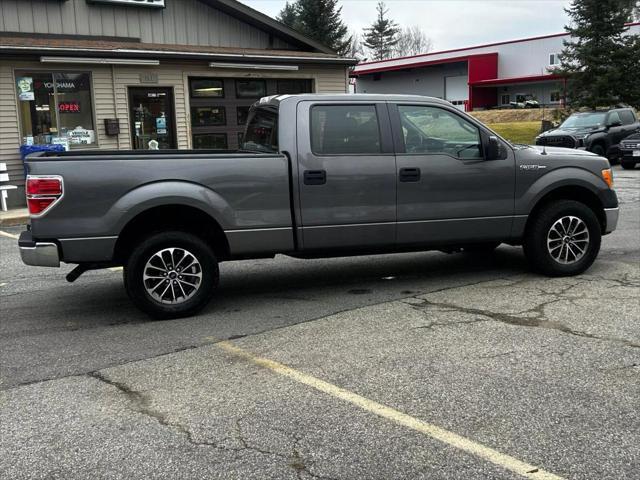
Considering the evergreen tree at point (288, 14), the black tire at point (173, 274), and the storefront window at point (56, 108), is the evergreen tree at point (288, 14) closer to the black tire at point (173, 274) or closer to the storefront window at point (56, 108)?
the storefront window at point (56, 108)

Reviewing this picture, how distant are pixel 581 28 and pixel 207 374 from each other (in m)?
34.7

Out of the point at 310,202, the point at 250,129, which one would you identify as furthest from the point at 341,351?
the point at 250,129

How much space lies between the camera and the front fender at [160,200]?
5.42 metres

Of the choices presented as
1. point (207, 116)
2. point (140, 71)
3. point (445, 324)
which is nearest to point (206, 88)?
point (207, 116)

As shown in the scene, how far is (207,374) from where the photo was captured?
444cm

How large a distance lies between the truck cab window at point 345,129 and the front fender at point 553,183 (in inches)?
66.7

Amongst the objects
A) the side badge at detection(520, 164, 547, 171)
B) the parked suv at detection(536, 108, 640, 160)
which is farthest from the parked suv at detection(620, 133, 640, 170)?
the side badge at detection(520, 164, 547, 171)

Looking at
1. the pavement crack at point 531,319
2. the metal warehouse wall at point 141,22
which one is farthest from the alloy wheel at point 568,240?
the metal warehouse wall at point 141,22

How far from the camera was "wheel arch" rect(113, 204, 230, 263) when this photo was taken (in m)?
5.62

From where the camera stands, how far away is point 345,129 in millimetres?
6191

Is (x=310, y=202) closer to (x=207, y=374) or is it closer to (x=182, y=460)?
(x=207, y=374)

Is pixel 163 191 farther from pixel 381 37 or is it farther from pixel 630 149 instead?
pixel 381 37

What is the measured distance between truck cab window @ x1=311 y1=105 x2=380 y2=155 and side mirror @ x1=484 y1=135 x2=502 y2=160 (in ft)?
3.73

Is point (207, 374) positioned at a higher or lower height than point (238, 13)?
lower
